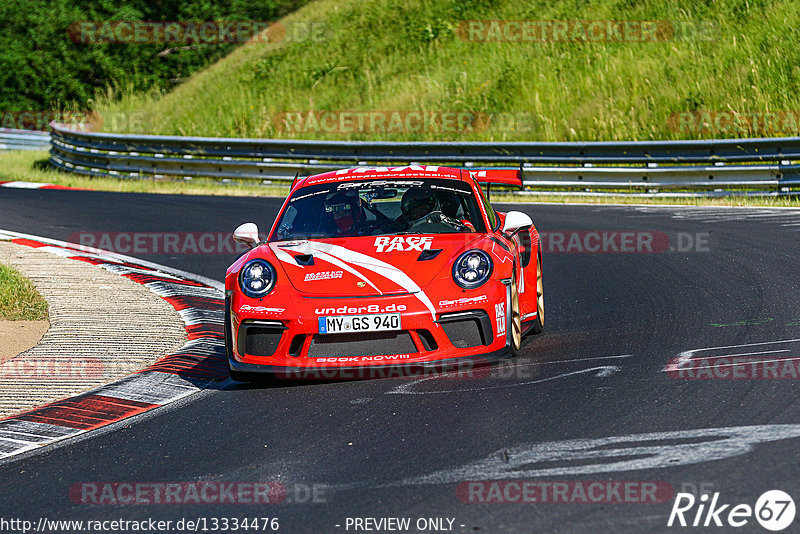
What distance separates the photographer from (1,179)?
22312 millimetres

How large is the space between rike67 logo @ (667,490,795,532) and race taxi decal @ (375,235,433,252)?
300 cm

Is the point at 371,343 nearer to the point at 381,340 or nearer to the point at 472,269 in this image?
the point at 381,340

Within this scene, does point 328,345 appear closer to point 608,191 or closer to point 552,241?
point 552,241

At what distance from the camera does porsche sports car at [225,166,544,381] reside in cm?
591

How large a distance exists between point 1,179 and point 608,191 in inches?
500

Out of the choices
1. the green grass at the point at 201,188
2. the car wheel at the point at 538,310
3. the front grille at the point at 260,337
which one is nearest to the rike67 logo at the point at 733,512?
the front grille at the point at 260,337

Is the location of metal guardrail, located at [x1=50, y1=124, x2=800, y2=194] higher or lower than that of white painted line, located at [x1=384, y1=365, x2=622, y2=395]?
higher

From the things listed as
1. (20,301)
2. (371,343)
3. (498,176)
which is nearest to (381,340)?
(371,343)

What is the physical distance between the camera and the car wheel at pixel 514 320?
6.24m

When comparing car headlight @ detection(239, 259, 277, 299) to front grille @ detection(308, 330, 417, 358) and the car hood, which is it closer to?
the car hood

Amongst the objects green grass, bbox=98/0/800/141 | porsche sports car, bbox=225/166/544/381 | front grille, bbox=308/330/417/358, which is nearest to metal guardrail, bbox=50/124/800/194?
green grass, bbox=98/0/800/141

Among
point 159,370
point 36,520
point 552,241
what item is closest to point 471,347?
point 159,370

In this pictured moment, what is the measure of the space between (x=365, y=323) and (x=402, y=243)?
0.85 metres

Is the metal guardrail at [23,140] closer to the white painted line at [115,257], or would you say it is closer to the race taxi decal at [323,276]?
the white painted line at [115,257]
